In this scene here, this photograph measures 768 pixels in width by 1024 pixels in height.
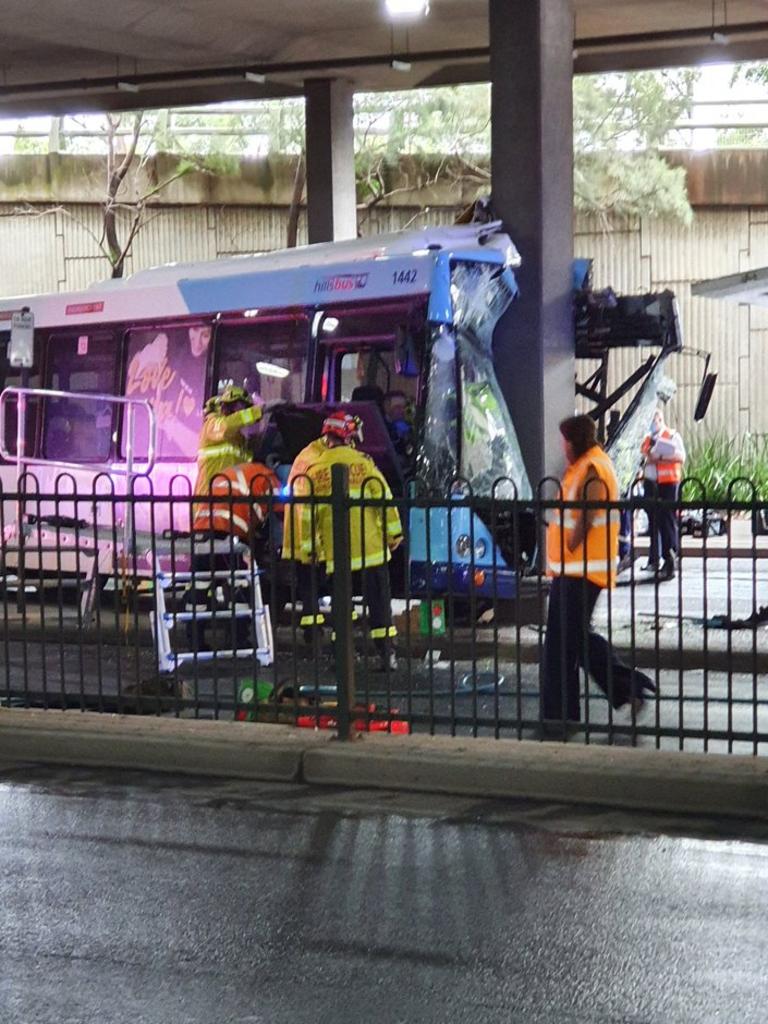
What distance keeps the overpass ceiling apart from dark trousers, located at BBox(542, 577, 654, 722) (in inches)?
519

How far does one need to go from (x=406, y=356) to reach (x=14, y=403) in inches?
234

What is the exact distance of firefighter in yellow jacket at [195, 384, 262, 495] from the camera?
13781mm

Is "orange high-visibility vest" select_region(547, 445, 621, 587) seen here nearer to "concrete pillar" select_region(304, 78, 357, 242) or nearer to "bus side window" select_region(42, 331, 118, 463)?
"bus side window" select_region(42, 331, 118, 463)

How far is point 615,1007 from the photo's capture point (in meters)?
5.14

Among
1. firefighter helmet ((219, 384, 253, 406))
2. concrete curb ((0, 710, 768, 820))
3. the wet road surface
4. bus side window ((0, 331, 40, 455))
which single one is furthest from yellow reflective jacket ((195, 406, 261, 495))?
the wet road surface

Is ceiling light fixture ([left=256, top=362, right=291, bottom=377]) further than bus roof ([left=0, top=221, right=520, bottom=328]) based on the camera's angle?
Yes

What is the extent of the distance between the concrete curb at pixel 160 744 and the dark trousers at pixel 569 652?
57.2 inches

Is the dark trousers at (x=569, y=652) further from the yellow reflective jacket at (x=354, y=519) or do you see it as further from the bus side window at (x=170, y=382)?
the bus side window at (x=170, y=382)

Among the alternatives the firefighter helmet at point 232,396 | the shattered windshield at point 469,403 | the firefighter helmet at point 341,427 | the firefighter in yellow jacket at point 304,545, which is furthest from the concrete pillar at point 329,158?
the firefighter helmet at point 341,427

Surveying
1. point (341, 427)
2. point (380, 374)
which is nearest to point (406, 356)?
point (380, 374)

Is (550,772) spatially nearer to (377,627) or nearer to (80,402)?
(377,627)

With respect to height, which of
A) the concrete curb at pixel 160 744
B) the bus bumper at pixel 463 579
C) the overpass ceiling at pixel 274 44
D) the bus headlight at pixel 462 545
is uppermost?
the overpass ceiling at pixel 274 44

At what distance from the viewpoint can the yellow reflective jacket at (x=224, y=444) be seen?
13.8 m

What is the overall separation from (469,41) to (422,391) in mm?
10509
